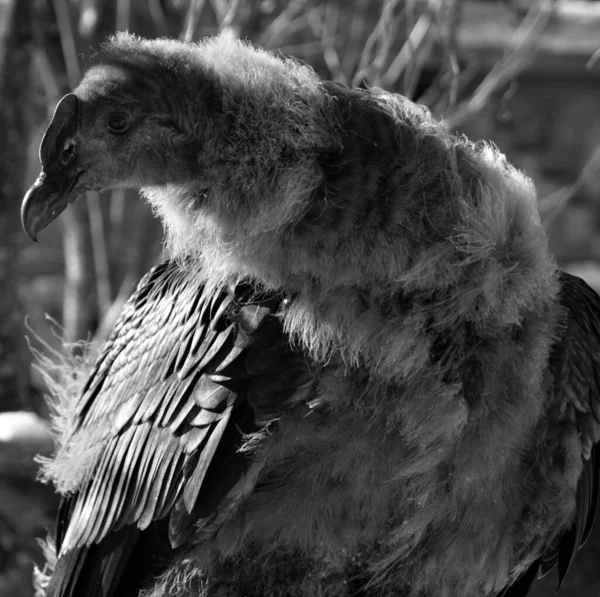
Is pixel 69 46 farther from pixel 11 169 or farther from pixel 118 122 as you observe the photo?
pixel 118 122

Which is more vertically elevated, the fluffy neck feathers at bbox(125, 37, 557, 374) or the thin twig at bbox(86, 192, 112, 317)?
the fluffy neck feathers at bbox(125, 37, 557, 374)

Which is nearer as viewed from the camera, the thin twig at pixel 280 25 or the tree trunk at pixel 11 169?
the tree trunk at pixel 11 169

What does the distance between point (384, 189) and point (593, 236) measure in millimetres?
8373

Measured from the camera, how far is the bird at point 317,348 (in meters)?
2.17

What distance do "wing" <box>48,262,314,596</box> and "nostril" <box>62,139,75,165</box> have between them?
0.51 meters

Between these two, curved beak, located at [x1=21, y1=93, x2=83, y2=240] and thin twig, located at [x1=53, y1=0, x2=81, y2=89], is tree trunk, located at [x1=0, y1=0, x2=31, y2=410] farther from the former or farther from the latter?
curved beak, located at [x1=21, y1=93, x2=83, y2=240]

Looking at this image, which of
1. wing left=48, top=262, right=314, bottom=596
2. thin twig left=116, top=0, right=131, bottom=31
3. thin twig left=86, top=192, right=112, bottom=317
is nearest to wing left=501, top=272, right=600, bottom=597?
wing left=48, top=262, right=314, bottom=596

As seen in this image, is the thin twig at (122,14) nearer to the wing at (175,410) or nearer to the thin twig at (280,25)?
the thin twig at (280,25)

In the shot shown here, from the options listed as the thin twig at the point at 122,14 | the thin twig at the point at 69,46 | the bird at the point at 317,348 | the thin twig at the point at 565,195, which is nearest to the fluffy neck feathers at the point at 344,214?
the bird at the point at 317,348

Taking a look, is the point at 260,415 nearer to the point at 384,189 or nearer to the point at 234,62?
the point at 384,189

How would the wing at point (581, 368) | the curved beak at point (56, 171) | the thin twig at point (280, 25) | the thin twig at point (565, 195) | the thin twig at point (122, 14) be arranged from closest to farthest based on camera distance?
the curved beak at point (56, 171), the wing at point (581, 368), the thin twig at point (565, 195), the thin twig at point (280, 25), the thin twig at point (122, 14)

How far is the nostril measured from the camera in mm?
2137

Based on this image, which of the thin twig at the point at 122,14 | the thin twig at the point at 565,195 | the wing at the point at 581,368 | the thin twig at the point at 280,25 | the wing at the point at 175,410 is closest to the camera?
the wing at the point at 175,410

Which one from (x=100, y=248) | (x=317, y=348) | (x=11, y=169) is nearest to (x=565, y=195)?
(x=100, y=248)
